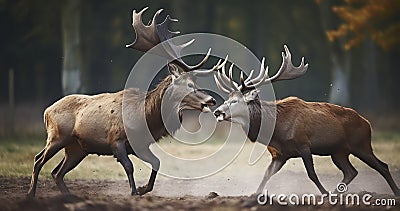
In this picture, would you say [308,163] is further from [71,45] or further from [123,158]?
[71,45]

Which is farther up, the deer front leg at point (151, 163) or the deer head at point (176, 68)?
the deer head at point (176, 68)

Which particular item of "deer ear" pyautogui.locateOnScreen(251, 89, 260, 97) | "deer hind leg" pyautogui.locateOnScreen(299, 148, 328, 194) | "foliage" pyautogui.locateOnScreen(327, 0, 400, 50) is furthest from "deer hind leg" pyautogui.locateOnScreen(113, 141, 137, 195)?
"foliage" pyautogui.locateOnScreen(327, 0, 400, 50)

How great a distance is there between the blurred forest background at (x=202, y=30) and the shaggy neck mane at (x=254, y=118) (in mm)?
8917

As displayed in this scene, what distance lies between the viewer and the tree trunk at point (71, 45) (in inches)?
836

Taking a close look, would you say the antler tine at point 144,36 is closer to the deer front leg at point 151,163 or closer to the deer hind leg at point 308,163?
the deer front leg at point 151,163

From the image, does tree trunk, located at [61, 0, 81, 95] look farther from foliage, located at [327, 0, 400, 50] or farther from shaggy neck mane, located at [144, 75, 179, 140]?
shaggy neck mane, located at [144, 75, 179, 140]

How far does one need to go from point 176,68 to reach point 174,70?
6cm

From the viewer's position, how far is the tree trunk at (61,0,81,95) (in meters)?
21.2

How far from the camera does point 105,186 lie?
13.9 meters

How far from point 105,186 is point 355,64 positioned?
2843 cm

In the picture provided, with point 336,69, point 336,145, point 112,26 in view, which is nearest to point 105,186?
point 336,145

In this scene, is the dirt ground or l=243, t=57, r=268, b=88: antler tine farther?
l=243, t=57, r=268, b=88: antler tine

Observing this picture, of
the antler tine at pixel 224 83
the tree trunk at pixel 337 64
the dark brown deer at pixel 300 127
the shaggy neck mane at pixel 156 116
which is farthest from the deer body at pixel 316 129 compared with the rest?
the tree trunk at pixel 337 64

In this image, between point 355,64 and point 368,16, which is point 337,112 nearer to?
point 368,16
